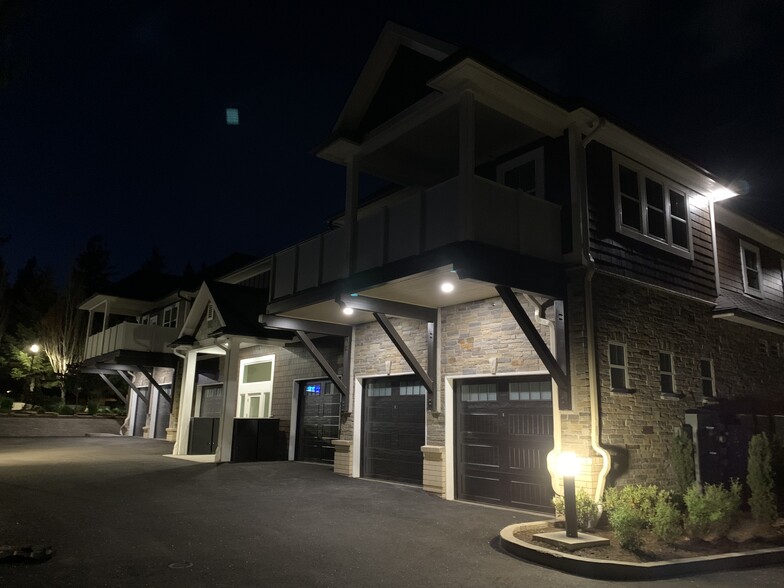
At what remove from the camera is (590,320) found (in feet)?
31.7

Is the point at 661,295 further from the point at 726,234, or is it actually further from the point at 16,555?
the point at 16,555

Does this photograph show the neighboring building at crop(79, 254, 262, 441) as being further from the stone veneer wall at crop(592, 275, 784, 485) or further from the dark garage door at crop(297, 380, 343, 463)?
the stone veneer wall at crop(592, 275, 784, 485)

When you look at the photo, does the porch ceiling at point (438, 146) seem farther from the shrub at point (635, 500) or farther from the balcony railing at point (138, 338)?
the balcony railing at point (138, 338)

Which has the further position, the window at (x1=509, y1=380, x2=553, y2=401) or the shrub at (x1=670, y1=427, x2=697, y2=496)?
the window at (x1=509, y1=380, x2=553, y2=401)

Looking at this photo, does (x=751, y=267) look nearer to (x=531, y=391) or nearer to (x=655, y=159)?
(x=655, y=159)

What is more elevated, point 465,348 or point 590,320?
point 590,320

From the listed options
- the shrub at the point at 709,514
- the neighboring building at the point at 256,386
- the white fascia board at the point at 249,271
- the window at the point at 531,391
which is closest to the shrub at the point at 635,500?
the shrub at the point at 709,514

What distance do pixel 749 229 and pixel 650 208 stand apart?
550cm

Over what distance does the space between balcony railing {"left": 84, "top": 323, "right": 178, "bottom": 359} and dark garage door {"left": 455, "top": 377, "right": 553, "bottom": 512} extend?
17.6 m

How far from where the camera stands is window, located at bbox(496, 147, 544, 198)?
35.6 ft

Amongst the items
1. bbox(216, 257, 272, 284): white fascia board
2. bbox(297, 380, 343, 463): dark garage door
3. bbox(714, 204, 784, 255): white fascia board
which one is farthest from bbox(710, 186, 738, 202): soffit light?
bbox(216, 257, 272, 284): white fascia board

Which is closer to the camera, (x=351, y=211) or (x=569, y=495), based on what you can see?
(x=569, y=495)

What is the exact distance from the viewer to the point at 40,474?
43.1 ft

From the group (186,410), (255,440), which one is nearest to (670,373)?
(255,440)
